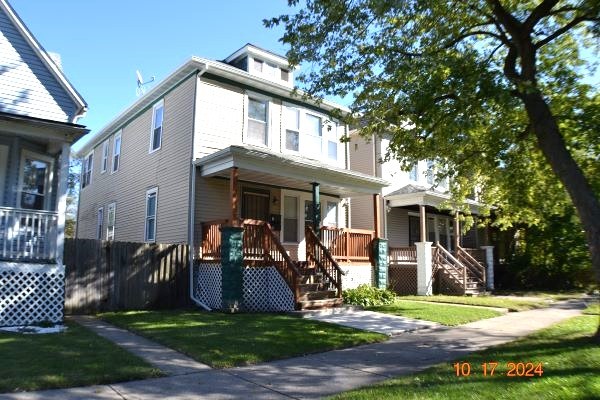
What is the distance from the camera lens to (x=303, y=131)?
17.8 m

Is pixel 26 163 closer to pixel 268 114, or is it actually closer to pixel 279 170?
pixel 279 170

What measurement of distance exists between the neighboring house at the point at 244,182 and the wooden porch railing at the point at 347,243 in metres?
0.04

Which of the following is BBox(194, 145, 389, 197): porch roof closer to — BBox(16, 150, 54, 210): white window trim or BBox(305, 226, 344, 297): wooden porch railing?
BBox(305, 226, 344, 297): wooden porch railing

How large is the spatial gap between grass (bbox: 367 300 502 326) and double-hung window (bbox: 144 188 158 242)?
7.87 meters

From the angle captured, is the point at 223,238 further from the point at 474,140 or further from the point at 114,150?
the point at 114,150

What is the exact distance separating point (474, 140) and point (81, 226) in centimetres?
1898

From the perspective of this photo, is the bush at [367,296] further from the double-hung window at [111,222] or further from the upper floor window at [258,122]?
the double-hung window at [111,222]

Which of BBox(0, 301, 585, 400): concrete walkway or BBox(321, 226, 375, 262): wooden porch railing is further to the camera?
BBox(321, 226, 375, 262): wooden porch railing

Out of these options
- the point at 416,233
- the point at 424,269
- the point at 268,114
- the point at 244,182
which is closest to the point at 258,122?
the point at 268,114

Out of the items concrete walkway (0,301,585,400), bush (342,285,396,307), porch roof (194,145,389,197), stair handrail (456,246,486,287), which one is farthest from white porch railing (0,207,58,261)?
stair handrail (456,246,486,287)

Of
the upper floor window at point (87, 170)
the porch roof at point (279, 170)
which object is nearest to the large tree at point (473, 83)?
the porch roof at point (279, 170)

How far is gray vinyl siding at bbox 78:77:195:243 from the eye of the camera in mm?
15102

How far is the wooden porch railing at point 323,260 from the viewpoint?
47.3ft

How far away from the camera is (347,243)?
53.2ft
